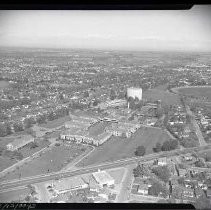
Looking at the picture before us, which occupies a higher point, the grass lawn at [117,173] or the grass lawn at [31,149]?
the grass lawn at [31,149]

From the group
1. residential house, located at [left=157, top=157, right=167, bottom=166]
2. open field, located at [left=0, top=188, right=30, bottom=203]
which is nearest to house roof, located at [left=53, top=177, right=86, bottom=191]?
open field, located at [left=0, top=188, right=30, bottom=203]

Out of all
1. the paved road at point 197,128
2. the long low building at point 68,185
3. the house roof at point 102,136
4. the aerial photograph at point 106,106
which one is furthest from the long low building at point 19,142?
the paved road at point 197,128

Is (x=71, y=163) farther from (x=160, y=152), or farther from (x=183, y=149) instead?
(x=183, y=149)

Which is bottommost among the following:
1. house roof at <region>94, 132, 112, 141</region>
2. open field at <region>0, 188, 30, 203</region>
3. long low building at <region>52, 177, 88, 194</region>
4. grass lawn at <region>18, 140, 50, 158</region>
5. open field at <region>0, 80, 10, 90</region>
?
open field at <region>0, 188, 30, 203</region>

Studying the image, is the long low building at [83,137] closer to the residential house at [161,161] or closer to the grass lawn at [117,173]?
the grass lawn at [117,173]

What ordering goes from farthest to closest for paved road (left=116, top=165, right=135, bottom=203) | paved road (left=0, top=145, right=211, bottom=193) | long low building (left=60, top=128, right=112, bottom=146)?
long low building (left=60, top=128, right=112, bottom=146), paved road (left=0, top=145, right=211, bottom=193), paved road (left=116, top=165, right=135, bottom=203)

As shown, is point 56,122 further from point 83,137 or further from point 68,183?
point 68,183

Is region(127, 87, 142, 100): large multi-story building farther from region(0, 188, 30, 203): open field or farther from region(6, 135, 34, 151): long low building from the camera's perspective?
region(0, 188, 30, 203): open field
